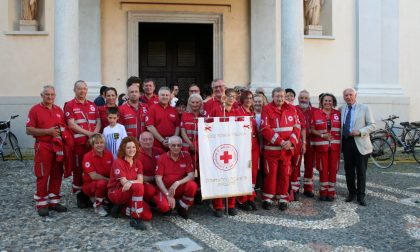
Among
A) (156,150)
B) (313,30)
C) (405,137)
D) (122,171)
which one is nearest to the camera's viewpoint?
(122,171)

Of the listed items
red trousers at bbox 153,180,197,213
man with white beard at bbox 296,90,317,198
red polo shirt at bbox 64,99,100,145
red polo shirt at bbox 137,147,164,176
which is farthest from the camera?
man with white beard at bbox 296,90,317,198

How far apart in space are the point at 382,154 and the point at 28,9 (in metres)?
10.1

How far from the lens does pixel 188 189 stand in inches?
238

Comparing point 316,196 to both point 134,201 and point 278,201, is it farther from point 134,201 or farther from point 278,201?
point 134,201

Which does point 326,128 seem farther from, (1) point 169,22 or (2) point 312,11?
(1) point 169,22

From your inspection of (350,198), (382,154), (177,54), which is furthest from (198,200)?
(177,54)

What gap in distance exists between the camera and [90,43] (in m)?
12.8

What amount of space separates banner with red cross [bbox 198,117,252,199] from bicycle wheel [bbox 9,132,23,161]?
6.99 metres

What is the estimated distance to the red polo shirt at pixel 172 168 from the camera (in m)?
6.04

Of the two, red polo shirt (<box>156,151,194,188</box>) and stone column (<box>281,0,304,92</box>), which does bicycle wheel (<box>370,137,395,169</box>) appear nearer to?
stone column (<box>281,0,304,92</box>)

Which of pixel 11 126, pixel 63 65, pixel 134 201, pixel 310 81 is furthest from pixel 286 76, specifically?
pixel 11 126

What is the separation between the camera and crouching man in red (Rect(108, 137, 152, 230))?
18.6ft

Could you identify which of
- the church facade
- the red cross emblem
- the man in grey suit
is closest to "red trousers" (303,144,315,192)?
the man in grey suit

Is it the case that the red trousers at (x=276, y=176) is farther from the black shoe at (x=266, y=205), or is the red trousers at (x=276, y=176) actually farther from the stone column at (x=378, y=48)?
the stone column at (x=378, y=48)
